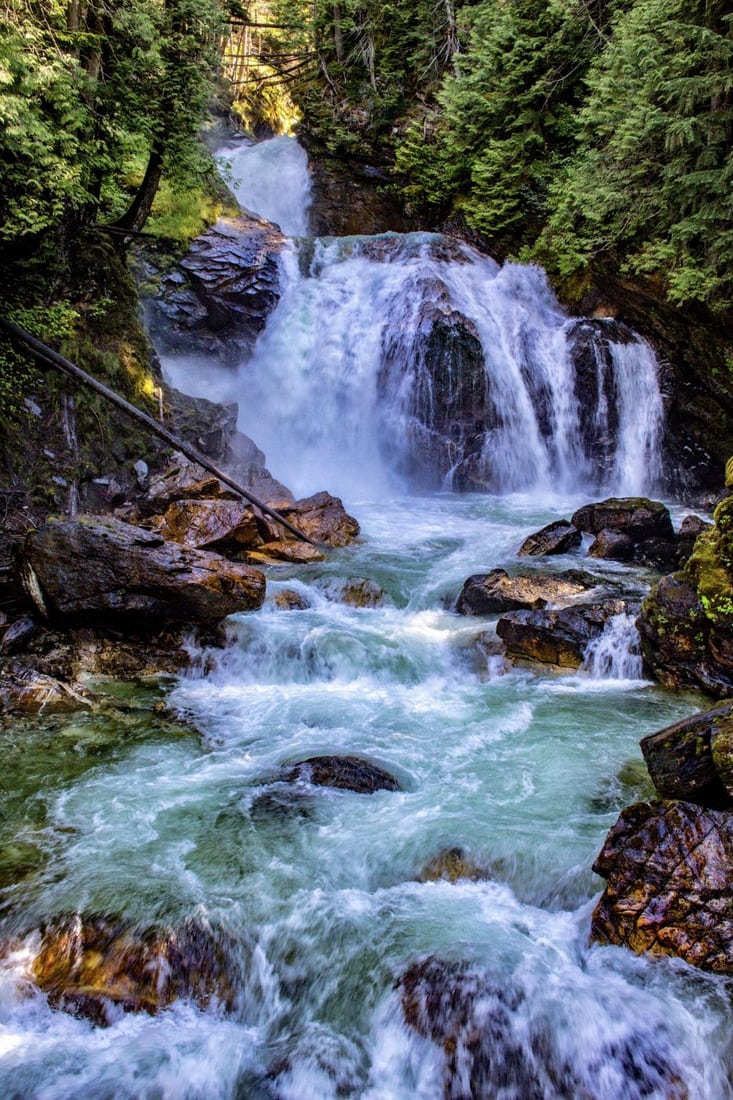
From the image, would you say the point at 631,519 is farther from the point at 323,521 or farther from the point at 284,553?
the point at 284,553

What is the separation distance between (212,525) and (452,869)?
7216 mm

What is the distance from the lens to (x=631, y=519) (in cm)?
1152

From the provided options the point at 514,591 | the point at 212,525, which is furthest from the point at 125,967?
the point at 212,525

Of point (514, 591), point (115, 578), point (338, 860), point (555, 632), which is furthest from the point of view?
point (514, 591)

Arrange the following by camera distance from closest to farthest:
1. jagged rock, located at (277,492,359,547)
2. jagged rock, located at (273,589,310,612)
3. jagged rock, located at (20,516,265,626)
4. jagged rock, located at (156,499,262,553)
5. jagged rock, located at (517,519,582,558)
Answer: jagged rock, located at (20,516,265,626) < jagged rock, located at (273,589,310,612) < jagged rock, located at (156,499,262,553) < jagged rock, located at (517,519,582,558) < jagged rock, located at (277,492,359,547)

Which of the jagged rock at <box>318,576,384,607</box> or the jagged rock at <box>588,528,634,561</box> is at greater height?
the jagged rock at <box>588,528,634,561</box>

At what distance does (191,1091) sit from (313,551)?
8.49m

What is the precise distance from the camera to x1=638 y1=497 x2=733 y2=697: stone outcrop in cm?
692

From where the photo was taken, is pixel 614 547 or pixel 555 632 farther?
pixel 614 547

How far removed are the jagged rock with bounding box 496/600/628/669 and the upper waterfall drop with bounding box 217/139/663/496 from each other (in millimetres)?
8511

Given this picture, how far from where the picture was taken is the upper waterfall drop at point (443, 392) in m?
16.5

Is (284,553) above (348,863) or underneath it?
above

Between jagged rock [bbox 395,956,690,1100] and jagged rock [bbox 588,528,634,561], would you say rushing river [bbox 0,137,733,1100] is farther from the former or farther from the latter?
jagged rock [bbox 588,528,634,561]

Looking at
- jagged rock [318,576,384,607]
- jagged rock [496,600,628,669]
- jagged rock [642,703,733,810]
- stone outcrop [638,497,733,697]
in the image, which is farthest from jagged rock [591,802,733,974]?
jagged rock [318,576,384,607]
